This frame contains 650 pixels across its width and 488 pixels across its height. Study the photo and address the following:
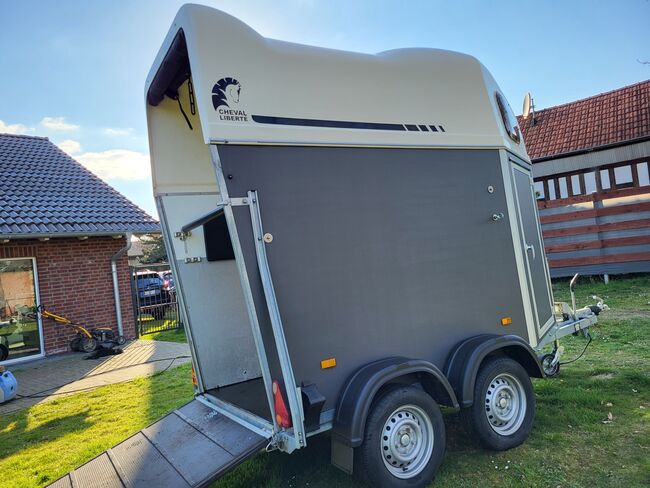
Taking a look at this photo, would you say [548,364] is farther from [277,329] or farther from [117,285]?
[117,285]

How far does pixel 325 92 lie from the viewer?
3.32 metres

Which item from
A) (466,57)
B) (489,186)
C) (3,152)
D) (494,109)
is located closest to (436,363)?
(489,186)

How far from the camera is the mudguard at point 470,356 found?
3.42 metres

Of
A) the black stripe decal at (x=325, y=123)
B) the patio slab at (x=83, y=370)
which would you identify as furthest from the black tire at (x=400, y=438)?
the patio slab at (x=83, y=370)

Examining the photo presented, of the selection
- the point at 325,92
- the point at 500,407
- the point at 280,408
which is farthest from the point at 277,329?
the point at 500,407

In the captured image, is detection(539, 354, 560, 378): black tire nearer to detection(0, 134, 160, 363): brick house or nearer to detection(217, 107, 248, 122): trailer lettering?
detection(217, 107, 248, 122): trailer lettering

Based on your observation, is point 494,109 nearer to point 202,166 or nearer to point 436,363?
point 436,363

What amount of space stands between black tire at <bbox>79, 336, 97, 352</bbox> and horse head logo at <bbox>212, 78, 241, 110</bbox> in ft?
29.5

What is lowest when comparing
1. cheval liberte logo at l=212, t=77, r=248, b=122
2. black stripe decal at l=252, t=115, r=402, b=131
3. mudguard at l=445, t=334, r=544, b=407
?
mudguard at l=445, t=334, r=544, b=407

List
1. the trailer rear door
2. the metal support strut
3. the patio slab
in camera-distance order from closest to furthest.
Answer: the metal support strut
the trailer rear door
the patio slab

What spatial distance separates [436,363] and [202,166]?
278 cm

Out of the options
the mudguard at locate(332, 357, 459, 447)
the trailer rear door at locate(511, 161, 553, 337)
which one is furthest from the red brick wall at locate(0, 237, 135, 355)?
the trailer rear door at locate(511, 161, 553, 337)

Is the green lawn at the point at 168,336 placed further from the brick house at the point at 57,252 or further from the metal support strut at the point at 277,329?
the metal support strut at the point at 277,329

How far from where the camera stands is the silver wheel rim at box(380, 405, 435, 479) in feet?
10.2
